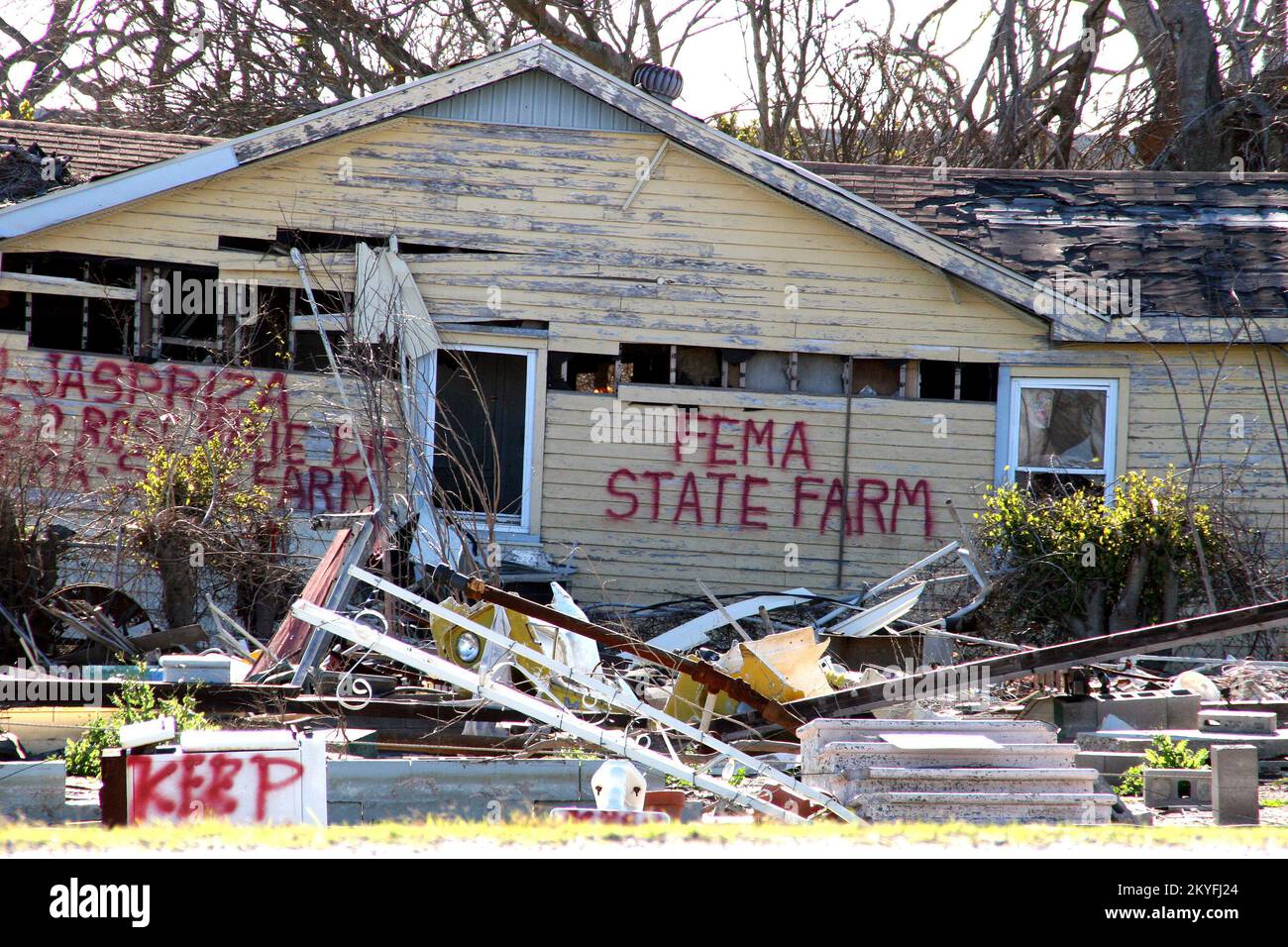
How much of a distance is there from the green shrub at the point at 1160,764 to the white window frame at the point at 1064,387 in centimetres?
528

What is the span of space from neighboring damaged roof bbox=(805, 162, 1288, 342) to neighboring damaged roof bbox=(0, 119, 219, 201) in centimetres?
763

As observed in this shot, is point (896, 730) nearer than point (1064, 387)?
Yes

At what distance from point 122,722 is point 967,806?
4.31m

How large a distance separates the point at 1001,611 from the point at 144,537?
702 centimetres

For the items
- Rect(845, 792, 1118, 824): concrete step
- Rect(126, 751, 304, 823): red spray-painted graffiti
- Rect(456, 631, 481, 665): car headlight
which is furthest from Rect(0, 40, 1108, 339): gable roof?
Rect(126, 751, 304, 823): red spray-painted graffiti

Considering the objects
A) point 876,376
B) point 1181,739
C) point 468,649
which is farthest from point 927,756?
point 876,376

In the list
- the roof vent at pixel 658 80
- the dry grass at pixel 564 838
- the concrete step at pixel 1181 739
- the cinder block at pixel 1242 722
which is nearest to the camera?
the dry grass at pixel 564 838

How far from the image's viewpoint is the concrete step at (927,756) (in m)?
5.42

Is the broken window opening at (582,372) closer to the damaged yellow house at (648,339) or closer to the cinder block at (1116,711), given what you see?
the damaged yellow house at (648,339)

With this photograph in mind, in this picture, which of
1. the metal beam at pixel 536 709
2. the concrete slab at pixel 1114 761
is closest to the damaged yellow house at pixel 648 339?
the concrete slab at pixel 1114 761

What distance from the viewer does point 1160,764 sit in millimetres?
6891

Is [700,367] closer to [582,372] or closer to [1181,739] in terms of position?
[582,372]

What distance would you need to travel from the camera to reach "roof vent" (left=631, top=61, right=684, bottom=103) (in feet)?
41.6
